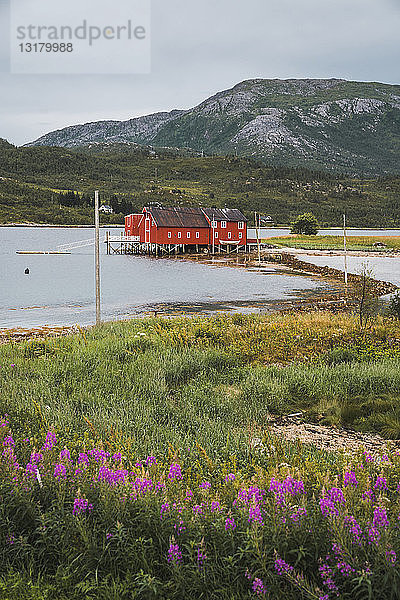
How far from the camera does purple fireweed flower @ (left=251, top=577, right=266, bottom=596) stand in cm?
310

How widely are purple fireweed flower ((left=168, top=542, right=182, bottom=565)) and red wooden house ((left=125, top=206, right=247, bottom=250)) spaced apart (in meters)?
75.3

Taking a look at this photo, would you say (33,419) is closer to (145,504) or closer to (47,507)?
(47,507)

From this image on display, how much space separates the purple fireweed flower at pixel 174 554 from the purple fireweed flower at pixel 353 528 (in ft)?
3.40

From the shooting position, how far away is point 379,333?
43.7ft

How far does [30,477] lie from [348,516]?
2337 millimetres

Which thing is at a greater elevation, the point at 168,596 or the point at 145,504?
the point at 145,504

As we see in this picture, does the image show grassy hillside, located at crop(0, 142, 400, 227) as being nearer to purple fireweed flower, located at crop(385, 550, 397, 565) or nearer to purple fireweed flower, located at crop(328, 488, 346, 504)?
purple fireweed flower, located at crop(328, 488, 346, 504)

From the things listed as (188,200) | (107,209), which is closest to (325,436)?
(107,209)

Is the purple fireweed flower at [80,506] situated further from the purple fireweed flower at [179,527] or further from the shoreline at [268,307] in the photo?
the shoreline at [268,307]

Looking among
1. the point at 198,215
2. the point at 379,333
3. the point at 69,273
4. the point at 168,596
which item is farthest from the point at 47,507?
the point at 198,215

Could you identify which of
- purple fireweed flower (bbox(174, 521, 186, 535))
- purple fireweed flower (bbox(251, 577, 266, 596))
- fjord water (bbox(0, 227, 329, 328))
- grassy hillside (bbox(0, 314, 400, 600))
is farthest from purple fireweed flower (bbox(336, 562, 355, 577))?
fjord water (bbox(0, 227, 329, 328))

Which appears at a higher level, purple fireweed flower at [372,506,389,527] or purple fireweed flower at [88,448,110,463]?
purple fireweed flower at [372,506,389,527]

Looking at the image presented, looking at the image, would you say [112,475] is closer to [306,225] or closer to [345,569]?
[345,569]

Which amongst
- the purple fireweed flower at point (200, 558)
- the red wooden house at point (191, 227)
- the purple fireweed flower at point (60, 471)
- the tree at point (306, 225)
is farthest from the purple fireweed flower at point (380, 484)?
the tree at point (306, 225)
